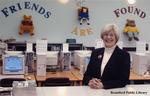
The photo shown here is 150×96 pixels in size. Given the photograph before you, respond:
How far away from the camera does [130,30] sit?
27.9 ft

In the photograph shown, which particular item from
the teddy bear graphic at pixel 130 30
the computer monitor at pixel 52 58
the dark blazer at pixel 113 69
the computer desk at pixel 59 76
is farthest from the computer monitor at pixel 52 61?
the teddy bear graphic at pixel 130 30

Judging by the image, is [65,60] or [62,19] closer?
[65,60]

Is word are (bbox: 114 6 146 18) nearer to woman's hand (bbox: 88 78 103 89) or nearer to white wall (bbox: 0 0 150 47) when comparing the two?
white wall (bbox: 0 0 150 47)

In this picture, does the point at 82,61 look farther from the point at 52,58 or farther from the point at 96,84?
the point at 96,84

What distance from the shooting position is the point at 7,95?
3154 mm

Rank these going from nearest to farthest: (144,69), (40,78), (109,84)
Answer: (109,84) → (40,78) → (144,69)

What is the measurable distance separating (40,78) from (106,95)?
229 centimetres

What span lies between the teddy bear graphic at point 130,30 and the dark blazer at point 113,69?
15.6 ft

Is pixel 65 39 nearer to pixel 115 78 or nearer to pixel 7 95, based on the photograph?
pixel 115 78

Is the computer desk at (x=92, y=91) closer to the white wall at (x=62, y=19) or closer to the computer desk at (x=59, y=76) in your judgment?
the computer desk at (x=59, y=76)

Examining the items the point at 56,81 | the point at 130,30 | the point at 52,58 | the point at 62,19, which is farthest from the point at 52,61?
the point at 130,30

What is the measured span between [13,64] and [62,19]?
288cm

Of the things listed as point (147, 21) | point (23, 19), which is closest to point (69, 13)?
point (23, 19)

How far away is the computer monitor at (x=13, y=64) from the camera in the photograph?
5723 millimetres
